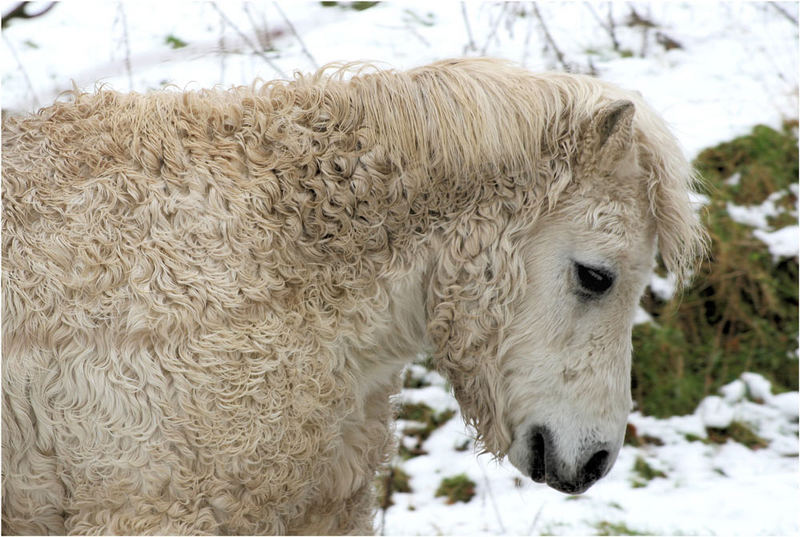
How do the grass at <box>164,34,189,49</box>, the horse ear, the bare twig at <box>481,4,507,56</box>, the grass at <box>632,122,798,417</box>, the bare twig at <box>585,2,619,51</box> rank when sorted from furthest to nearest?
the bare twig at <box>585,2,619,51</box> → the bare twig at <box>481,4,507,56</box> → the grass at <box>164,34,189,49</box> → the grass at <box>632,122,798,417</box> → the horse ear

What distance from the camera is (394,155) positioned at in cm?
252

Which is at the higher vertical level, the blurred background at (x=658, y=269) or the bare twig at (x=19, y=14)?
the bare twig at (x=19, y=14)

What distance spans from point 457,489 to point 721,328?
7.35ft

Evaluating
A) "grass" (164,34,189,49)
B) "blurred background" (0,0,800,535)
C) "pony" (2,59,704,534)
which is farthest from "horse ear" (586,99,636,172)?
"grass" (164,34,189,49)

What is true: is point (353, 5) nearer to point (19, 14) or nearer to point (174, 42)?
point (174, 42)

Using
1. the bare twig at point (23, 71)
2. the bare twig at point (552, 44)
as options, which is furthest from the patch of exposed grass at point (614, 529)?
the bare twig at point (23, 71)

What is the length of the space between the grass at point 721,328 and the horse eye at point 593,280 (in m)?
3.02

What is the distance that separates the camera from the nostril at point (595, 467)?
2639mm

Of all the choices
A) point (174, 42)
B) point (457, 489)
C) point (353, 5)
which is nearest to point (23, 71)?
point (174, 42)

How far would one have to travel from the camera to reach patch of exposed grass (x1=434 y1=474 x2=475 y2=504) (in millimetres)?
4859

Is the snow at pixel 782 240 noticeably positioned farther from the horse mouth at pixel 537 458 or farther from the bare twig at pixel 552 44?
the horse mouth at pixel 537 458

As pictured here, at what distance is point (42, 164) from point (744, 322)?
15.8ft

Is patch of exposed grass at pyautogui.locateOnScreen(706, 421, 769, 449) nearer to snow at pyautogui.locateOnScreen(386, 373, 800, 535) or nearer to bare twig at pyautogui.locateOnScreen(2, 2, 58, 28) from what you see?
snow at pyautogui.locateOnScreen(386, 373, 800, 535)

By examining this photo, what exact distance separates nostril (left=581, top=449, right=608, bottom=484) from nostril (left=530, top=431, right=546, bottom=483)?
14 cm
